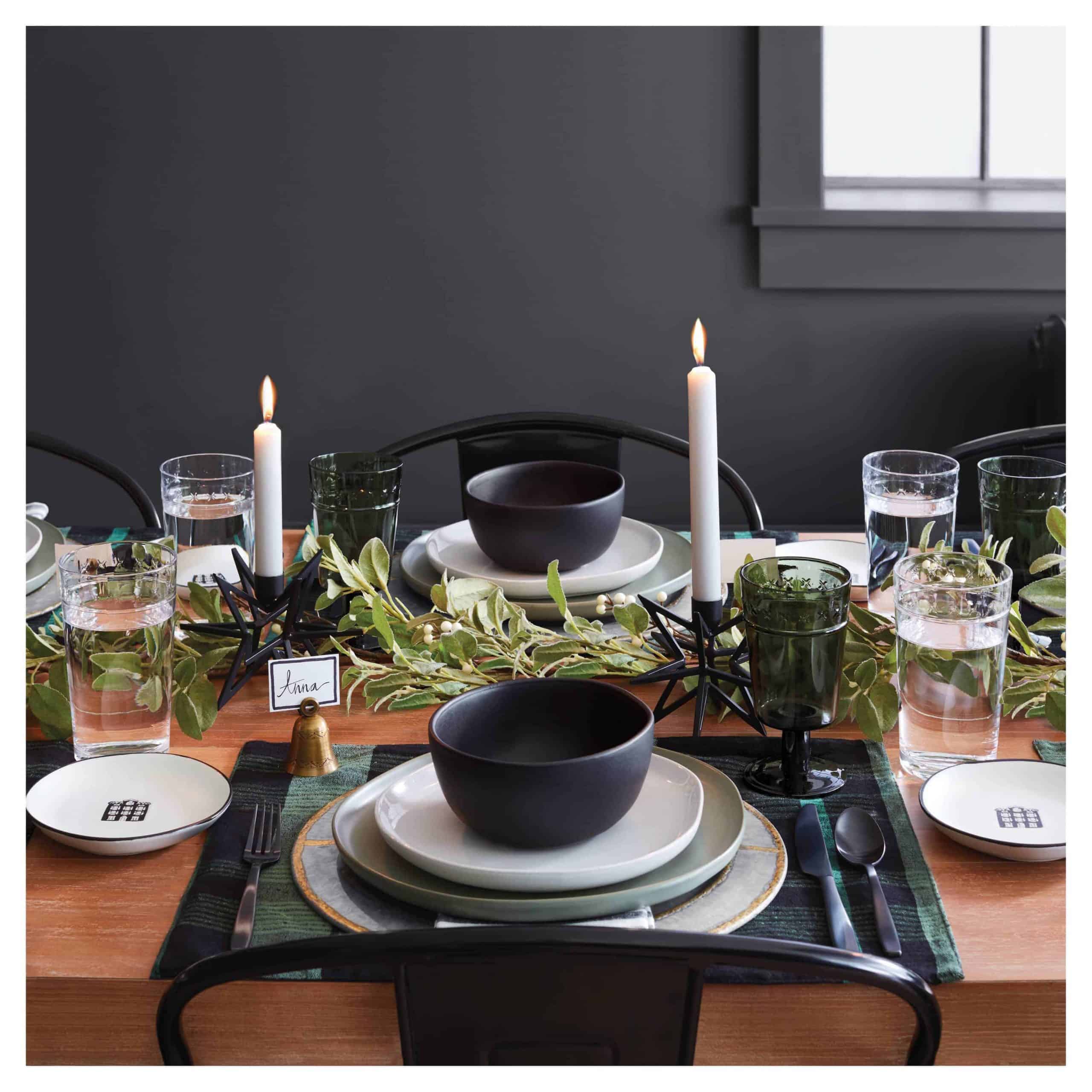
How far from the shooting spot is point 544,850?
2.55 feet

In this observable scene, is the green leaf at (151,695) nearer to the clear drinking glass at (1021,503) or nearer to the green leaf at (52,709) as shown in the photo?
the green leaf at (52,709)

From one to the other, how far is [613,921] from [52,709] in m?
0.52

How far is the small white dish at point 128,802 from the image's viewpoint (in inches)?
33.6

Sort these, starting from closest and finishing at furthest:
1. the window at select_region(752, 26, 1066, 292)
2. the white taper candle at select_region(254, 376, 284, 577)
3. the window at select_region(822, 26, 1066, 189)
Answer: the white taper candle at select_region(254, 376, 284, 577)
the window at select_region(752, 26, 1066, 292)
the window at select_region(822, 26, 1066, 189)

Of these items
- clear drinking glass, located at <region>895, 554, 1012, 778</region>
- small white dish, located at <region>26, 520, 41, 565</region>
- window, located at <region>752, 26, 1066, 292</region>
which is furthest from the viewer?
window, located at <region>752, 26, 1066, 292</region>

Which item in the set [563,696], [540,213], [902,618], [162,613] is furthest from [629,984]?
[540,213]

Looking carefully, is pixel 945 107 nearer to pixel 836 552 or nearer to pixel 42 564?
pixel 836 552

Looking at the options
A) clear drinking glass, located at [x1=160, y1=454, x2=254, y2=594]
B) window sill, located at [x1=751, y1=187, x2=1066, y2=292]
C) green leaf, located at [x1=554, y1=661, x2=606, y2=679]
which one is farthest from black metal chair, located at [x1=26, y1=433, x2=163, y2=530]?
window sill, located at [x1=751, y1=187, x2=1066, y2=292]

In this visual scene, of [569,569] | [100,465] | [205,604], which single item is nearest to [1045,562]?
[569,569]

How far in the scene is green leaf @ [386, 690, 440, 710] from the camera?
1077mm

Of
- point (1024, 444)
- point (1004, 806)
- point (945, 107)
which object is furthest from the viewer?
point (945, 107)

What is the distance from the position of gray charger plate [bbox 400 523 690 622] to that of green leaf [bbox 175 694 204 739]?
30 centimetres

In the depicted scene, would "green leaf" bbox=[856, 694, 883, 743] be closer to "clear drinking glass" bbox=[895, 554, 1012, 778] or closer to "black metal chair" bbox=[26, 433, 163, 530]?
"clear drinking glass" bbox=[895, 554, 1012, 778]

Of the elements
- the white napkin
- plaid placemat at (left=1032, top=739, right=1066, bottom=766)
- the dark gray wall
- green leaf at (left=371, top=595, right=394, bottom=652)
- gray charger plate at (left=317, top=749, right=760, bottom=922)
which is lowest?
the white napkin
